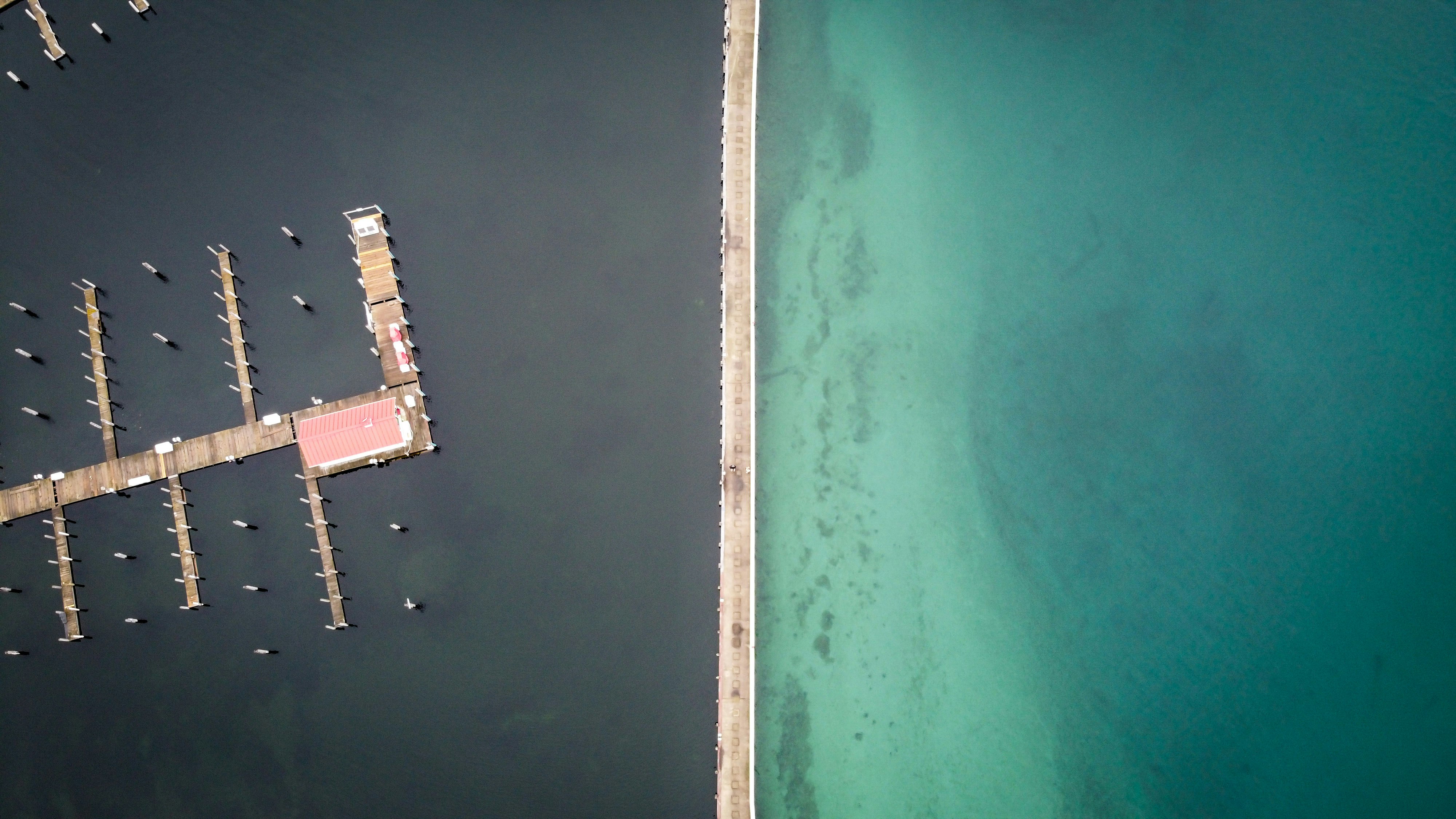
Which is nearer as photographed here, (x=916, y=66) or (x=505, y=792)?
(x=505, y=792)

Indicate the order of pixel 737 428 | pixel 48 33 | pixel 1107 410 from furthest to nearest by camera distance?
pixel 48 33
pixel 1107 410
pixel 737 428

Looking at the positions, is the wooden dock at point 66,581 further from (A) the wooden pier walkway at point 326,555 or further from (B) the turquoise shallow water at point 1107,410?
(B) the turquoise shallow water at point 1107,410

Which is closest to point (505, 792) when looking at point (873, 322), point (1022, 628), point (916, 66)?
point (1022, 628)

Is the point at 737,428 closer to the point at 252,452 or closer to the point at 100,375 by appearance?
the point at 252,452

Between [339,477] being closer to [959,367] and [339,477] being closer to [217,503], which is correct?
[217,503]

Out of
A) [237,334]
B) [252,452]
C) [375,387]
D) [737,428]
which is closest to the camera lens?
[737,428]

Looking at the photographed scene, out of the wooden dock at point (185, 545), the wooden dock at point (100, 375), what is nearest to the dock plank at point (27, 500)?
the wooden dock at point (100, 375)

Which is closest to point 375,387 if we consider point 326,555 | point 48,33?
point 326,555
